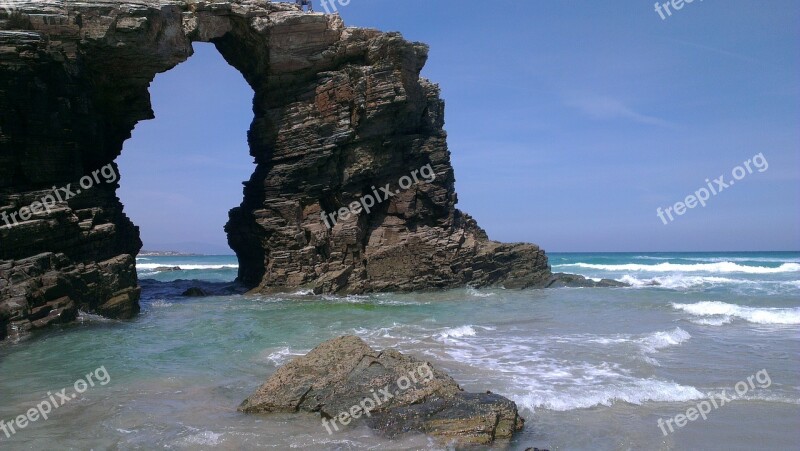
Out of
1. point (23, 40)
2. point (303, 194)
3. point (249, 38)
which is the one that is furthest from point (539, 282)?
point (23, 40)

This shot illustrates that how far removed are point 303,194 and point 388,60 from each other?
23.5ft

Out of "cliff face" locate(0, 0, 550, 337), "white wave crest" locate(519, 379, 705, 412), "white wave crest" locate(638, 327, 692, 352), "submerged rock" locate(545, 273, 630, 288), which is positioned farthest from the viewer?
"submerged rock" locate(545, 273, 630, 288)

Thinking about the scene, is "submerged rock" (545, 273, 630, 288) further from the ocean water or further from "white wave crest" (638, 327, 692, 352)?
"white wave crest" (638, 327, 692, 352)

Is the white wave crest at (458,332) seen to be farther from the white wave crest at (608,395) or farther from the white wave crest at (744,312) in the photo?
the white wave crest at (744,312)

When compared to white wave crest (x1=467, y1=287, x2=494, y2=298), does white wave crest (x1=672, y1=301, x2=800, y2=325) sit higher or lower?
higher

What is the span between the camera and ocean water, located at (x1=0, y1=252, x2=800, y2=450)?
7199 millimetres

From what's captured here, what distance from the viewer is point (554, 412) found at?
8156mm

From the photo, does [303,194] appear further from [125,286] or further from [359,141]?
[125,286]

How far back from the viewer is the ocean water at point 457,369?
283 inches
